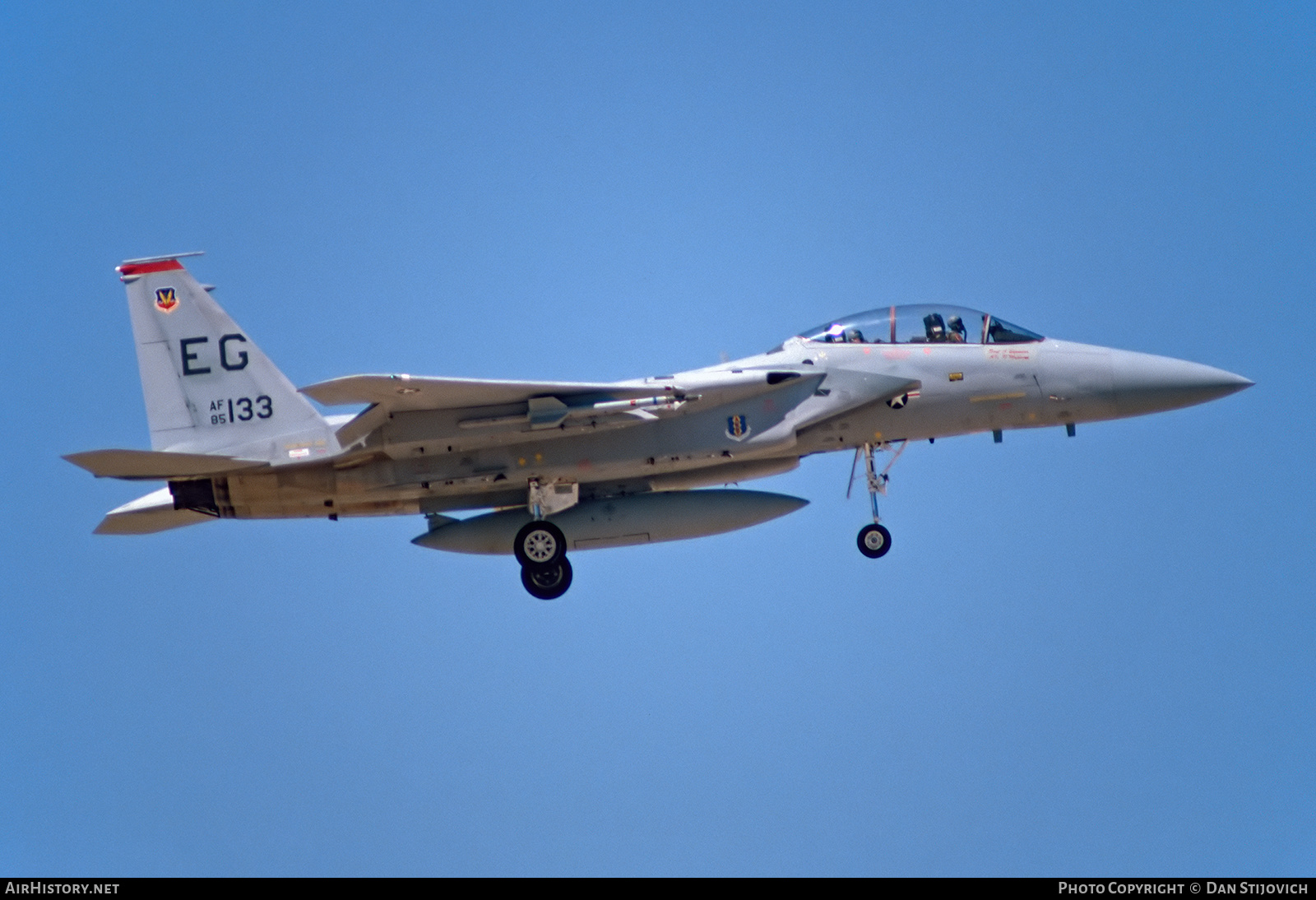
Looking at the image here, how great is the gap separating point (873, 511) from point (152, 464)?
27.2 feet

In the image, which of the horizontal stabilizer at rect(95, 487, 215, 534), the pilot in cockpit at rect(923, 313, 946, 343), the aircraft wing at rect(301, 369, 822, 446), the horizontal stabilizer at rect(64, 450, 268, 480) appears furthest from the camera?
the horizontal stabilizer at rect(95, 487, 215, 534)

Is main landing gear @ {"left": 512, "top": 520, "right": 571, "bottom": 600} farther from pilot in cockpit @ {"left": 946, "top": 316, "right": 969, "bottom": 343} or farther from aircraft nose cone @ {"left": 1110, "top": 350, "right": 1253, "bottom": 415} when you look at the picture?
aircraft nose cone @ {"left": 1110, "top": 350, "right": 1253, "bottom": 415}

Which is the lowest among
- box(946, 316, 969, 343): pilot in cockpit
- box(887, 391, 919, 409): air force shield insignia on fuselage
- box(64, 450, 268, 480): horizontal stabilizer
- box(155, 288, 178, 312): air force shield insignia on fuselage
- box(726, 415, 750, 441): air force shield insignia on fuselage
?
box(64, 450, 268, 480): horizontal stabilizer

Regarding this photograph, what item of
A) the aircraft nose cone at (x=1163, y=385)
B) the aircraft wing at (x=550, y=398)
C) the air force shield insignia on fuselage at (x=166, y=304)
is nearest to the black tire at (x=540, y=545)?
the aircraft wing at (x=550, y=398)

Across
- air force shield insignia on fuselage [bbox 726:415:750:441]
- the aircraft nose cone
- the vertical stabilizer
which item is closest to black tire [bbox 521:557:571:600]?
air force shield insignia on fuselage [bbox 726:415:750:441]

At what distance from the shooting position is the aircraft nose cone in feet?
74.3

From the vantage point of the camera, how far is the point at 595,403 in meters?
21.5

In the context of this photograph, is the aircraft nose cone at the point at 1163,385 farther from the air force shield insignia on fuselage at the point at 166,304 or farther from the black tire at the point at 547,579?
the air force shield insignia on fuselage at the point at 166,304

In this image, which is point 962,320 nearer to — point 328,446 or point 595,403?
point 595,403
